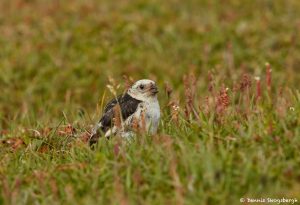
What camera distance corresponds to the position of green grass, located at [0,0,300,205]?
577 cm

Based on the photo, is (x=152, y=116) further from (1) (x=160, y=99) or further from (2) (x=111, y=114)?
(1) (x=160, y=99)

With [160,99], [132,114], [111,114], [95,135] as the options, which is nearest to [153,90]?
[132,114]

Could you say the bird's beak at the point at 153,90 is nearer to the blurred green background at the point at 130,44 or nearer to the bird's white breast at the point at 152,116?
the bird's white breast at the point at 152,116

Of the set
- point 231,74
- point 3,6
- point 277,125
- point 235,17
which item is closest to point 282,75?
point 231,74

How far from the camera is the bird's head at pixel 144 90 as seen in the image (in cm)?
737

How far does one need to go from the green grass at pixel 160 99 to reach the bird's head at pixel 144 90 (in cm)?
29

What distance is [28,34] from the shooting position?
14.6 metres

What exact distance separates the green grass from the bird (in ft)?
0.68

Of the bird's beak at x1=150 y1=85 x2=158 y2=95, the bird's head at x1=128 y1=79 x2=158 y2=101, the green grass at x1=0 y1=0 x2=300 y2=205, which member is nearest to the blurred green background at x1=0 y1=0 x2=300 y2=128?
the green grass at x1=0 y1=0 x2=300 y2=205

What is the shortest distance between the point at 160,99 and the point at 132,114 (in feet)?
14.0

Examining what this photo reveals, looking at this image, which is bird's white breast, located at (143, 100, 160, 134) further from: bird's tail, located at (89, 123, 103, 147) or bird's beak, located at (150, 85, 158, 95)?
bird's tail, located at (89, 123, 103, 147)

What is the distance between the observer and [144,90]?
7406 millimetres

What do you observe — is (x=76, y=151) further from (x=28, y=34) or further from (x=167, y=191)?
(x=28, y=34)

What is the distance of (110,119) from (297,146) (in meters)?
1.93
